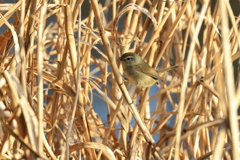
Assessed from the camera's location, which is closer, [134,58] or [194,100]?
[194,100]

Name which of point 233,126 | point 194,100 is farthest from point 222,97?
point 194,100

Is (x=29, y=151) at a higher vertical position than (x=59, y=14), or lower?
lower

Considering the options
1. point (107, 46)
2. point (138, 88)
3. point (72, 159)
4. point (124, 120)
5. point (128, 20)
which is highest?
point (128, 20)

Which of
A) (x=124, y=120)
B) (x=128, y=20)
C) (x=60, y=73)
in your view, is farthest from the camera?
(x=128, y=20)

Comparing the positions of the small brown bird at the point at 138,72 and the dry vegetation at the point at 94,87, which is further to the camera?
the small brown bird at the point at 138,72

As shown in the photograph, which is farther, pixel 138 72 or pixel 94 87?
pixel 138 72

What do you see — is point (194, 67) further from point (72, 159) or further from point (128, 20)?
point (72, 159)

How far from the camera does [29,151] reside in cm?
71

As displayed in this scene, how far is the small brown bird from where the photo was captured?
1.45m

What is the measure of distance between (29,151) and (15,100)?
13 cm

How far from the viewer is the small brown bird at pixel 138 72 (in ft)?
4.76

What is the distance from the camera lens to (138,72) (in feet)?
5.62

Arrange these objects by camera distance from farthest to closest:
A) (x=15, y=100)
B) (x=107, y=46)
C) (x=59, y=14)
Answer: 1. (x=59, y=14)
2. (x=107, y=46)
3. (x=15, y=100)

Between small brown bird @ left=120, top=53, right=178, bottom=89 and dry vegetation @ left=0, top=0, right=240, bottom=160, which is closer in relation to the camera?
dry vegetation @ left=0, top=0, right=240, bottom=160
